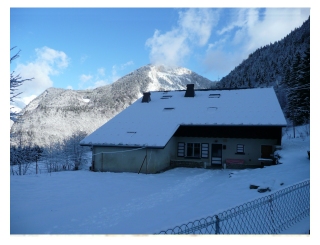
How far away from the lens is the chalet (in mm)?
13242

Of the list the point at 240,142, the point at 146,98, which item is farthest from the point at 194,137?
the point at 146,98

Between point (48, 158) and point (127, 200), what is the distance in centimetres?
2110

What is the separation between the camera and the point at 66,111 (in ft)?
203

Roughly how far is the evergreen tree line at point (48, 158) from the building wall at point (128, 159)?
3.53m

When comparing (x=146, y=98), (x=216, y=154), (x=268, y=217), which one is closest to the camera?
(x=268, y=217)

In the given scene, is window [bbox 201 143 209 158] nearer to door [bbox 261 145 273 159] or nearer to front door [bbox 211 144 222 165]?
front door [bbox 211 144 222 165]

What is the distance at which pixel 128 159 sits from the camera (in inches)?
528

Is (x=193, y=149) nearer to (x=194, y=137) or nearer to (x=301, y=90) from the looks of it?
(x=194, y=137)

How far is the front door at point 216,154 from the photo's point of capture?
15000 mm

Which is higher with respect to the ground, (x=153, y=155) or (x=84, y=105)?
(x=84, y=105)
